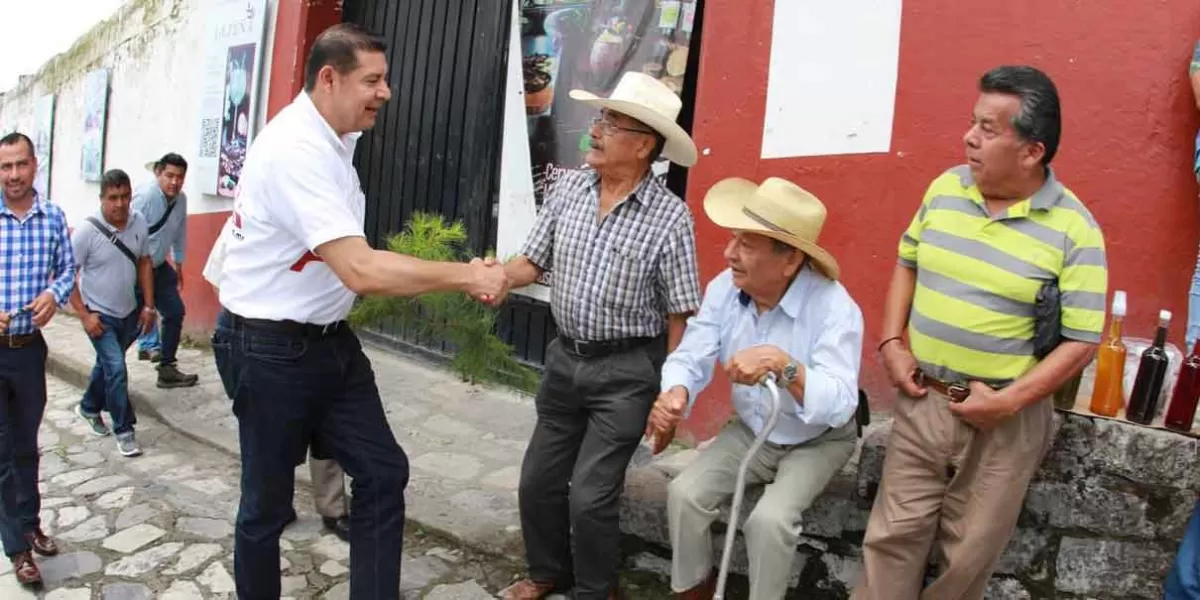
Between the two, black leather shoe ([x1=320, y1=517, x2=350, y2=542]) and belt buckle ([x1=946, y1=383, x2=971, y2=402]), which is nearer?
belt buckle ([x1=946, y1=383, x2=971, y2=402])

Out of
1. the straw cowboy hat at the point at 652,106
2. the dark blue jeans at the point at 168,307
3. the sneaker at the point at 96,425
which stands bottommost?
the sneaker at the point at 96,425

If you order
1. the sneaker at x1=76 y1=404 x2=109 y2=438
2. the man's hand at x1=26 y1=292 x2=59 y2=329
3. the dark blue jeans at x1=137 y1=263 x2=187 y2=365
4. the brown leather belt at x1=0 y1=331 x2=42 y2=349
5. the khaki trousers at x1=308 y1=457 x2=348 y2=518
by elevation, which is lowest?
the sneaker at x1=76 y1=404 x2=109 y2=438

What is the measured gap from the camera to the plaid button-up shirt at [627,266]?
2.93 m

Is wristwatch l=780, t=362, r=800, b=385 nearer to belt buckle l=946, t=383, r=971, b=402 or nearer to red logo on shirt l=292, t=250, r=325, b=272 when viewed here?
belt buckle l=946, t=383, r=971, b=402

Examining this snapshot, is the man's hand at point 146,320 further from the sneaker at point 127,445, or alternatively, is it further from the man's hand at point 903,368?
the man's hand at point 903,368

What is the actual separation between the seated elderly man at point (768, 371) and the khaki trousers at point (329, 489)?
1706 millimetres

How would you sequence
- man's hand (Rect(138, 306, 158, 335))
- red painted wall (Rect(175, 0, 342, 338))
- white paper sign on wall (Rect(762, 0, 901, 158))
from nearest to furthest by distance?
white paper sign on wall (Rect(762, 0, 901, 158)) → man's hand (Rect(138, 306, 158, 335)) → red painted wall (Rect(175, 0, 342, 338))

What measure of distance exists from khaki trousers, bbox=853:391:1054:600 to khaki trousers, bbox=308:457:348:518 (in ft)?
7.39

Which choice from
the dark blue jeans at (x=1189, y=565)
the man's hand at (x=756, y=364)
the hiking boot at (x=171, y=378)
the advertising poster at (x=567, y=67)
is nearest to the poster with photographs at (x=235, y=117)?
the hiking boot at (x=171, y=378)

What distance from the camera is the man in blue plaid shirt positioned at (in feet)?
10.9

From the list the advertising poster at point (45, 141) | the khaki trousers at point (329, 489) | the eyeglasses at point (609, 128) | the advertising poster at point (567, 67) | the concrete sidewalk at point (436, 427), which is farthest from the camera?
the advertising poster at point (45, 141)

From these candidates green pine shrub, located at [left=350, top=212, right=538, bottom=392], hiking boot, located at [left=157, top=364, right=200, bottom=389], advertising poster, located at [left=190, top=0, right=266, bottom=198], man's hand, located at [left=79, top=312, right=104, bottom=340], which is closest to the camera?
green pine shrub, located at [left=350, top=212, right=538, bottom=392]

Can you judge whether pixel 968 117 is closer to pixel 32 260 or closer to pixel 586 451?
pixel 586 451

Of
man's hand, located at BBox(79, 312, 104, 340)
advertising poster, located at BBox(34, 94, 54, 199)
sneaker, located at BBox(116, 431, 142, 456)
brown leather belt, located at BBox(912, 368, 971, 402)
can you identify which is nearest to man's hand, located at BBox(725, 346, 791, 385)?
brown leather belt, located at BBox(912, 368, 971, 402)
